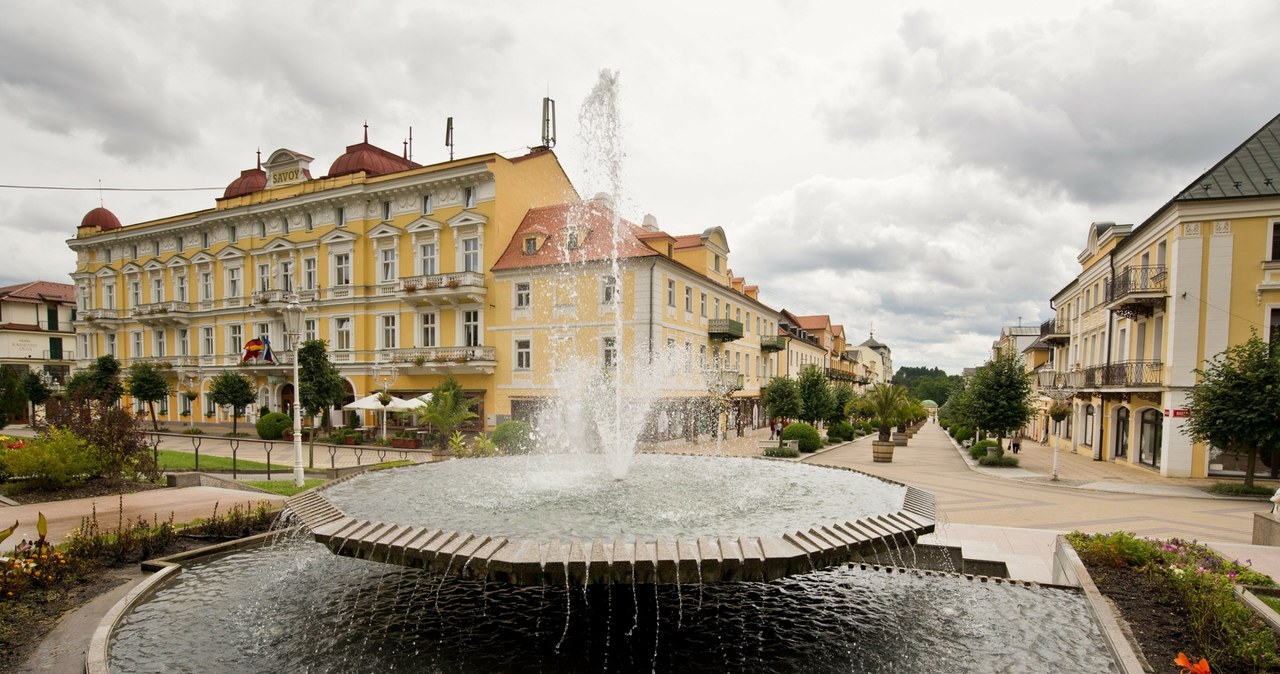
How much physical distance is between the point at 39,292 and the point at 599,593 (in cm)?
7314

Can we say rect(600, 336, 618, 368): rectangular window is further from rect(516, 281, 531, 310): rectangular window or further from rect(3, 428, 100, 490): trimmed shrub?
rect(3, 428, 100, 490): trimmed shrub

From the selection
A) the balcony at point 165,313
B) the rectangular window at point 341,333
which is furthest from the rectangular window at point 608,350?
the balcony at point 165,313

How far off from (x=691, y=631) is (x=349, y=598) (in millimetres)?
3774

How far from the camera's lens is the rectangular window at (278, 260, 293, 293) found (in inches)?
1467

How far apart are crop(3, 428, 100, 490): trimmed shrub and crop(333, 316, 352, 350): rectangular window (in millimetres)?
21948

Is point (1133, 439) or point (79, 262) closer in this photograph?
point (1133, 439)

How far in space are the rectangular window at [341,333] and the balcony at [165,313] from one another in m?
14.4

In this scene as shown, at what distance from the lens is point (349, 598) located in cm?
663

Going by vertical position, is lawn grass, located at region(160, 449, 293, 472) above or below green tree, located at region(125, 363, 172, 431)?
below

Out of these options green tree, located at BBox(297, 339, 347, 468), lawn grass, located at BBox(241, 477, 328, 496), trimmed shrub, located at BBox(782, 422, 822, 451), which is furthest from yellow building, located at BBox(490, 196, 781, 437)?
lawn grass, located at BBox(241, 477, 328, 496)

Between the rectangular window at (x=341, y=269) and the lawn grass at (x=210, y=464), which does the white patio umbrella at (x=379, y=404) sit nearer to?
the lawn grass at (x=210, y=464)

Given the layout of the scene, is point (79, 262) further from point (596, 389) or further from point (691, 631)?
point (691, 631)

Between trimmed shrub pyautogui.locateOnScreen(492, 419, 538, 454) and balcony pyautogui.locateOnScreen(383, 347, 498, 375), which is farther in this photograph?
balcony pyautogui.locateOnScreen(383, 347, 498, 375)

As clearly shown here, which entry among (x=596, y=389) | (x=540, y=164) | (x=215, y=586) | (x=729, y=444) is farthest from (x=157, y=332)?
(x=215, y=586)
